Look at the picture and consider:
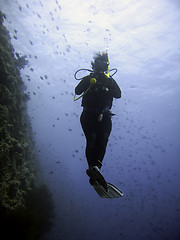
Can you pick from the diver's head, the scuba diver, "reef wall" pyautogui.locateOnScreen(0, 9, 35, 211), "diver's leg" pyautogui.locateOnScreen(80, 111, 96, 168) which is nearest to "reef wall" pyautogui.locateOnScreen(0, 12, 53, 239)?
"reef wall" pyautogui.locateOnScreen(0, 9, 35, 211)

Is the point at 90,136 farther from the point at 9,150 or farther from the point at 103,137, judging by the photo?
the point at 9,150

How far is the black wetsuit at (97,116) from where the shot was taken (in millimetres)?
3281

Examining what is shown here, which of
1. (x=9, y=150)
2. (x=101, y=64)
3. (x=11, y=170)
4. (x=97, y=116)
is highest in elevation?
(x=101, y=64)

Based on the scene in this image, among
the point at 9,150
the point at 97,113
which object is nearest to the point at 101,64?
the point at 97,113

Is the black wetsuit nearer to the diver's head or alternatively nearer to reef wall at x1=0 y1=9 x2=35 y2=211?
the diver's head

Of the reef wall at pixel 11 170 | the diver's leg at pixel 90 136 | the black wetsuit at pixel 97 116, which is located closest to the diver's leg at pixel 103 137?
the black wetsuit at pixel 97 116

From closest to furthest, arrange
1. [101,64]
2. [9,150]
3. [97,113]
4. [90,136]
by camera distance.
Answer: [90,136]
[97,113]
[101,64]
[9,150]

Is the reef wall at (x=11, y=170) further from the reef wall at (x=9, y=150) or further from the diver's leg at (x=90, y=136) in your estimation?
the diver's leg at (x=90, y=136)

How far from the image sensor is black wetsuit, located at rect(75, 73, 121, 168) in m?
3.28

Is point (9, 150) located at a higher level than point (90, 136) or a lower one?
higher

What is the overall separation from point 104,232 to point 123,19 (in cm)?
4031

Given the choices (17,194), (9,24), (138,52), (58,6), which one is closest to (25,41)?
(9,24)

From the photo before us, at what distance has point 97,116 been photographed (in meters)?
3.47

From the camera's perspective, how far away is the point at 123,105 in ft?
122
